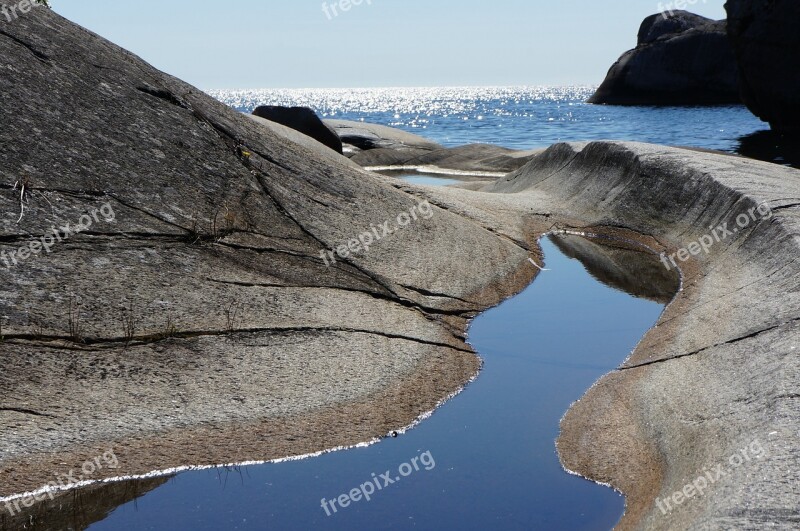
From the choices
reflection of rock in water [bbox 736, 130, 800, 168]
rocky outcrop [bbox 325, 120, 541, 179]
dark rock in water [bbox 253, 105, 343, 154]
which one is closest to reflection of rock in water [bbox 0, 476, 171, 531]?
dark rock in water [bbox 253, 105, 343, 154]

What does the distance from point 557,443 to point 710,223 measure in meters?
6.83

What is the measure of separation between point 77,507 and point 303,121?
22719 millimetres

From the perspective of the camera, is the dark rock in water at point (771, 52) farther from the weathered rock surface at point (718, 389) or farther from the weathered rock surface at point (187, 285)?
the weathered rock surface at point (187, 285)

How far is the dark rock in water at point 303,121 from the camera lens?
1102 inches

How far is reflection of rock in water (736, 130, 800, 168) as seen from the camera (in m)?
31.0

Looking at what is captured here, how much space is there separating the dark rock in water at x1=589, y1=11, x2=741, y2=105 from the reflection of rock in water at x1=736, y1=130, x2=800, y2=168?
30600 millimetres

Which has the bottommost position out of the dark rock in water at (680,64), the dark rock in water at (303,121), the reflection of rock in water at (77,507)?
the reflection of rock in water at (77,507)

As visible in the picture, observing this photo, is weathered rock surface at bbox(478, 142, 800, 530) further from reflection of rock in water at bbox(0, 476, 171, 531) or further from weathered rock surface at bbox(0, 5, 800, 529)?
reflection of rock in water at bbox(0, 476, 171, 531)

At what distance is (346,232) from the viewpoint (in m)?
11.7

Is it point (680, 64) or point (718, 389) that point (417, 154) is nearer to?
point (718, 389)

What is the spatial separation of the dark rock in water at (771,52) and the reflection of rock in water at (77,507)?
113 feet

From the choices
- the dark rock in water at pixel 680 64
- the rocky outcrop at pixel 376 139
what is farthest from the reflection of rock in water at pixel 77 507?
the dark rock in water at pixel 680 64

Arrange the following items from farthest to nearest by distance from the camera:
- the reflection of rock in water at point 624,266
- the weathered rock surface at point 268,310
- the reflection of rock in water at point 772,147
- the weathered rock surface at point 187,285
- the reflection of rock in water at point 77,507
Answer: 1. the reflection of rock in water at point 772,147
2. the reflection of rock in water at point 624,266
3. the weathered rock surface at point 187,285
4. the weathered rock surface at point 268,310
5. the reflection of rock in water at point 77,507

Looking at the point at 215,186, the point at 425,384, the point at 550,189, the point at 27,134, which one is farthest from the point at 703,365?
the point at 550,189
